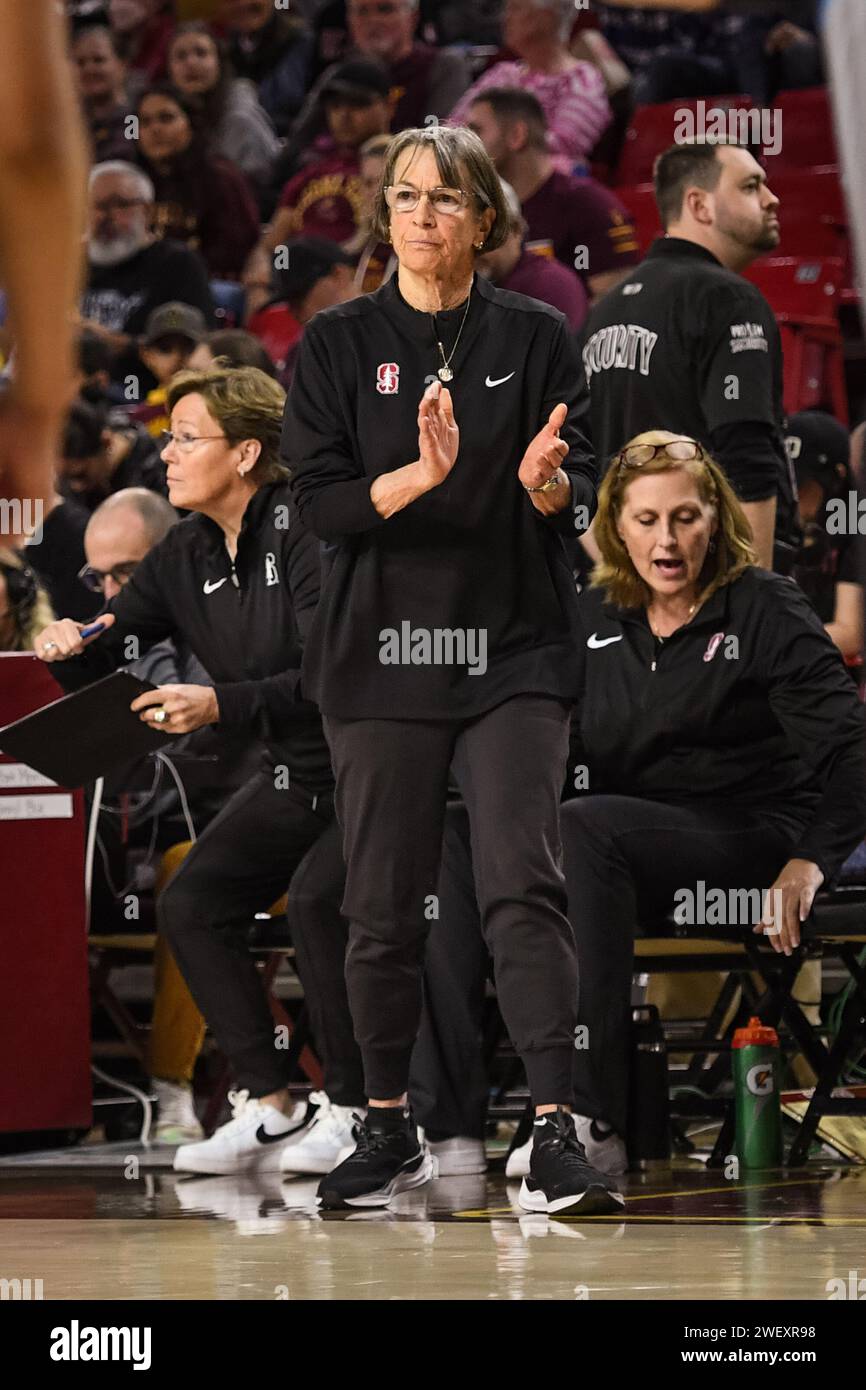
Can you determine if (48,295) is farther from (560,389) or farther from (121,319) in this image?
(121,319)

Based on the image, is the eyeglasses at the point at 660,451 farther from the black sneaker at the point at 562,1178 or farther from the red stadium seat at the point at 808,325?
the red stadium seat at the point at 808,325

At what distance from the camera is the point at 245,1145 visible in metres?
4.56

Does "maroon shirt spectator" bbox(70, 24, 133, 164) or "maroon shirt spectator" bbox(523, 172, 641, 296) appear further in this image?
"maroon shirt spectator" bbox(70, 24, 133, 164)

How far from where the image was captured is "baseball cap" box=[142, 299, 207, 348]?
7652 mm

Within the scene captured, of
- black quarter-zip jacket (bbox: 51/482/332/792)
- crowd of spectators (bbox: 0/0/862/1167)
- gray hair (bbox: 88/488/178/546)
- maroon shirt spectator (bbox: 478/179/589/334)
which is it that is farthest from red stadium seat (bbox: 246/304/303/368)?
black quarter-zip jacket (bbox: 51/482/332/792)

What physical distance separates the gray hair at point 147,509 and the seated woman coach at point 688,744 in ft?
5.06

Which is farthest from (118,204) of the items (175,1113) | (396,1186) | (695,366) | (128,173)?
(396,1186)

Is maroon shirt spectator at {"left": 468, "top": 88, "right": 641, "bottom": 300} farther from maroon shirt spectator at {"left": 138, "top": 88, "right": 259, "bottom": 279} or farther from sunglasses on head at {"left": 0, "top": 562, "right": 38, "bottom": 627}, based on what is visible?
maroon shirt spectator at {"left": 138, "top": 88, "right": 259, "bottom": 279}

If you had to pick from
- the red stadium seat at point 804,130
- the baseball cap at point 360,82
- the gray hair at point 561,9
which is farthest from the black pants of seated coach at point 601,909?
the baseball cap at point 360,82

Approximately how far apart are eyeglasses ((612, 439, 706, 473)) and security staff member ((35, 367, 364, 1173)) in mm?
692

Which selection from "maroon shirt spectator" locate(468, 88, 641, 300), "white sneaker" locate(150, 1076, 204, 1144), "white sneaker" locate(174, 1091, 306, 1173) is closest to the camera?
"white sneaker" locate(174, 1091, 306, 1173)

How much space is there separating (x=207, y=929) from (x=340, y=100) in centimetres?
512

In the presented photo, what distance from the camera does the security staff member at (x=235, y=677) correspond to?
179 inches

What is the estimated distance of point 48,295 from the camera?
94 centimetres
